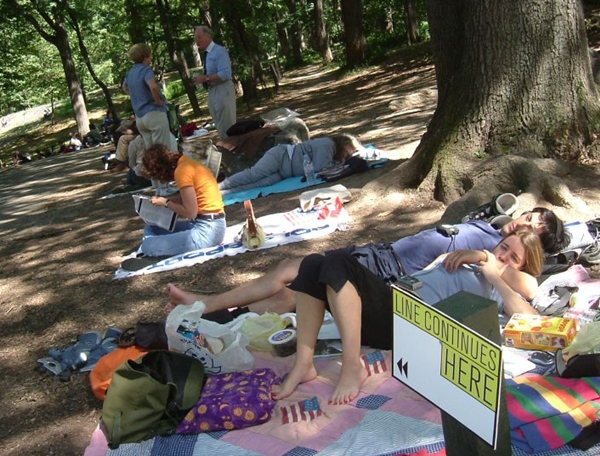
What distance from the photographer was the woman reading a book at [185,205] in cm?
529

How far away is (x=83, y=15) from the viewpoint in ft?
70.8

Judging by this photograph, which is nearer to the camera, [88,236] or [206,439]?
[206,439]

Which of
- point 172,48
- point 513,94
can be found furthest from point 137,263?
point 172,48

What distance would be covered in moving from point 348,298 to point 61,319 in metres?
2.61

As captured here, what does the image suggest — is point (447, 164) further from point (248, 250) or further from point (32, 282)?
point (32, 282)

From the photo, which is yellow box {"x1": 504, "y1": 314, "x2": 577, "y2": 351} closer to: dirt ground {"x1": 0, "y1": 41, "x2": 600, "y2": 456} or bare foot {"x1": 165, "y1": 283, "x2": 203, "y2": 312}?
dirt ground {"x1": 0, "y1": 41, "x2": 600, "y2": 456}

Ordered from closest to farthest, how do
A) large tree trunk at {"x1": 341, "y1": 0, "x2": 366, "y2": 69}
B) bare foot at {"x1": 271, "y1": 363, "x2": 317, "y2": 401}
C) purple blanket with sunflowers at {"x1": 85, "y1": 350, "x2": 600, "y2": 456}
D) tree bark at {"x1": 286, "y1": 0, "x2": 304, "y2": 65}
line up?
purple blanket with sunflowers at {"x1": 85, "y1": 350, "x2": 600, "y2": 456}, bare foot at {"x1": 271, "y1": 363, "x2": 317, "y2": 401}, large tree trunk at {"x1": 341, "y1": 0, "x2": 366, "y2": 69}, tree bark at {"x1": 286, "y1": 0, "x2": 304, "y2": 65}

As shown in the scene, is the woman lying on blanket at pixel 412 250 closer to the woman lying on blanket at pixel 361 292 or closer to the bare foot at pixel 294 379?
the woman lying on blanket at pixel 361 292

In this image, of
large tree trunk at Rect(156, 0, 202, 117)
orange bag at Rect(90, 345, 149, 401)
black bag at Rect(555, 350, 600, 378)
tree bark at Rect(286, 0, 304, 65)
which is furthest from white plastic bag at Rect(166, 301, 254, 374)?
tree bark at Rect(286, 0, 304, 65)

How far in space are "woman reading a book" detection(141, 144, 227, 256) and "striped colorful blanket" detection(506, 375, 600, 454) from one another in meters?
3.31

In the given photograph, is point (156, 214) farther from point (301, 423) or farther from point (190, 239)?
point (301, 423)

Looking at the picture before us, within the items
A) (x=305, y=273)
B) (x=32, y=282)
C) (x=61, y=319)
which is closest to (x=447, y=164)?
(x=305, y=273)

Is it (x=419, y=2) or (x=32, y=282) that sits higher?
(x=419, y=2)

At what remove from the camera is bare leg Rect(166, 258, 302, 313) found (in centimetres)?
394
